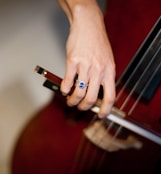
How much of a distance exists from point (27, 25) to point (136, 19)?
0.63 m

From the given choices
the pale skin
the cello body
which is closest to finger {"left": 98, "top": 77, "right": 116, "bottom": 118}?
the pale skin

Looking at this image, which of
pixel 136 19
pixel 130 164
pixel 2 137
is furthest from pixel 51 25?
pixel 130 164

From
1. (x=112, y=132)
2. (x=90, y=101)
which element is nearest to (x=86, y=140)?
(x=112, y=132)

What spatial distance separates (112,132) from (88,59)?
23cm

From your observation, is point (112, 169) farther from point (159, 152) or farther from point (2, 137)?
point (2, 137)

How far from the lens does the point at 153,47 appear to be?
63cm

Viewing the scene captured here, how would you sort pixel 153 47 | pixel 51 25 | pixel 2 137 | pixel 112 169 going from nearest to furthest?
pixel 153 47
pixel 112 169
pixel 2 137
pixel 51 25

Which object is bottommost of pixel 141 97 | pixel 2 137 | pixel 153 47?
pixel 2 137

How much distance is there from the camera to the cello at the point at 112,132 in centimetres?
63

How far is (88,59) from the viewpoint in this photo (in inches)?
21.6

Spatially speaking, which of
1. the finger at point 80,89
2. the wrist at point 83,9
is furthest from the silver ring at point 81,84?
the wrist at point 83,9

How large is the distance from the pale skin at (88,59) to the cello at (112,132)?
4cm

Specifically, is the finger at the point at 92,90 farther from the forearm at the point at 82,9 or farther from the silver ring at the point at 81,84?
the forearm at the point at 82,9

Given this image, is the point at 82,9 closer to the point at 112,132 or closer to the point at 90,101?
the point at 90,101
